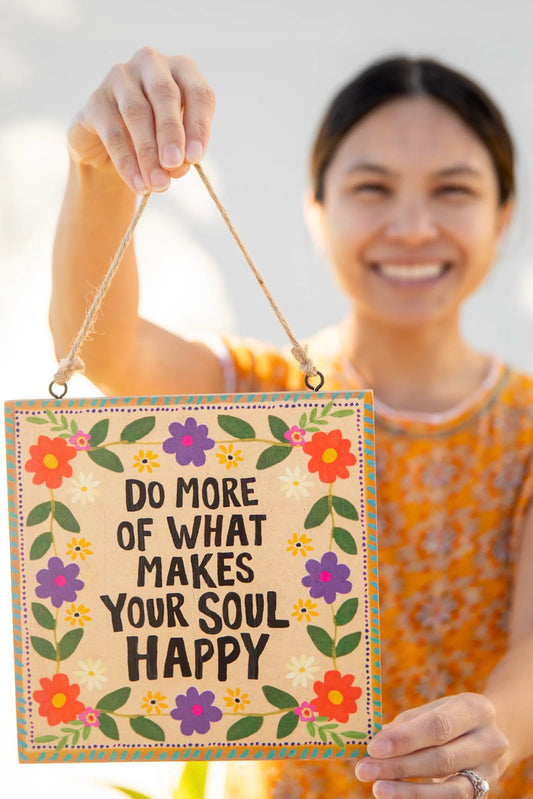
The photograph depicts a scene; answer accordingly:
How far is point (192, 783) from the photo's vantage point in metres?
0.95

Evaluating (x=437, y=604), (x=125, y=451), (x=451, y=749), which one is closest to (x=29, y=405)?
(x=125, y=451)

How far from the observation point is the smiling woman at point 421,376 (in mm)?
965

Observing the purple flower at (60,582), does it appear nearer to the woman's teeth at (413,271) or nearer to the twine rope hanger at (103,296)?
the twine rope hanger at (103,296)

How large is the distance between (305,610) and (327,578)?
0.10ft

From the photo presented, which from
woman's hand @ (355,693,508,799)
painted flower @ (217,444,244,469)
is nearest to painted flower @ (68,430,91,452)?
painted flower @ (217,444,244,469)

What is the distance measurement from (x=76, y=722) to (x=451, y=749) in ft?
1.03

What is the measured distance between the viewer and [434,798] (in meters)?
0.65

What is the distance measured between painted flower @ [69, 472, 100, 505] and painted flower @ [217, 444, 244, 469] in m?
0.10

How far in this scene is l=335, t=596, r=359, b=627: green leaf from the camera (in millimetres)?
640

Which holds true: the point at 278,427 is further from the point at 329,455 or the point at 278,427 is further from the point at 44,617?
the point at 44,617

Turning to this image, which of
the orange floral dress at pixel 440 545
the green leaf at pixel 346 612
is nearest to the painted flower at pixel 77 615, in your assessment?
the green leaf at pixel 346 612

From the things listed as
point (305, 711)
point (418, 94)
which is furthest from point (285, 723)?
point (418, 94)

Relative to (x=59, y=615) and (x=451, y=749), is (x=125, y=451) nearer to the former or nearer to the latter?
(x=59, y=615)

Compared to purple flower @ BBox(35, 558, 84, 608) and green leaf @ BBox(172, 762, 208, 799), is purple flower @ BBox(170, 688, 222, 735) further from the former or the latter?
green leaf @ BBox(172, 762, 208, 799)
